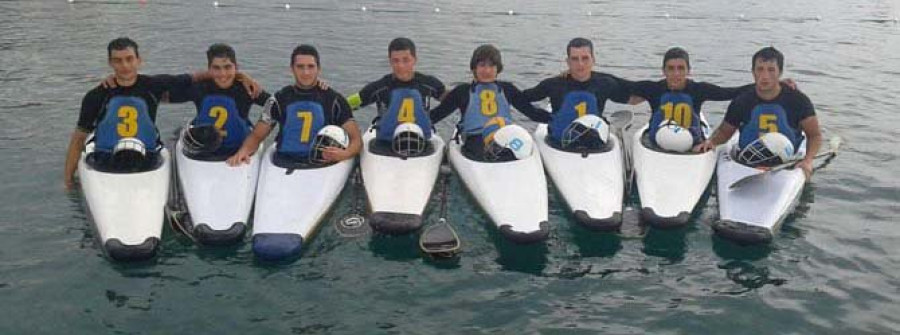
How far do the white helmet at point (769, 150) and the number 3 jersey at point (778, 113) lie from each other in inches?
5.2

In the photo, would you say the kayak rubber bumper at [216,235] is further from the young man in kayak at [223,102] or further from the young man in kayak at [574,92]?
the young man in kayak at [574,92]

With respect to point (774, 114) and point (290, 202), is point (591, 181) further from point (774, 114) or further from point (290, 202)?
point (290, 202)

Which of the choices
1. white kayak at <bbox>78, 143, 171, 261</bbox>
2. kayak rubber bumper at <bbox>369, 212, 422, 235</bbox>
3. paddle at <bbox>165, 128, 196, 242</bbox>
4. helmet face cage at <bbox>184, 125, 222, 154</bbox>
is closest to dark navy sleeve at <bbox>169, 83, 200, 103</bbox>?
helmet face cage at <bbox>184, 125, 222, 154</bbox>

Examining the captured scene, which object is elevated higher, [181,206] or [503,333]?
[181,206]

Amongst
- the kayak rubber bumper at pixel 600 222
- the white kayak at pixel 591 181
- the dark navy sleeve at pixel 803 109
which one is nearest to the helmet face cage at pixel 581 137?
the white kayak at pixel 591 181

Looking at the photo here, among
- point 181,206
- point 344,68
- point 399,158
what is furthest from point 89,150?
point 344,68

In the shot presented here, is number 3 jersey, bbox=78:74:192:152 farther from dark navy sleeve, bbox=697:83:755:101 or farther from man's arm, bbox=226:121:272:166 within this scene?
dark navy sleeve, bbox=697:83:755:101

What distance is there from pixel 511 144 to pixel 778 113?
3.28 meters

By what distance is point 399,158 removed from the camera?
346 inches

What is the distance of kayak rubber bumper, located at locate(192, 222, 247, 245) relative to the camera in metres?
7.31

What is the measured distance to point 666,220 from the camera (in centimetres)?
792

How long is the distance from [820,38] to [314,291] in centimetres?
2440

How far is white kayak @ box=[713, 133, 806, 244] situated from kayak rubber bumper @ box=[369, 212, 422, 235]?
10.6 ft

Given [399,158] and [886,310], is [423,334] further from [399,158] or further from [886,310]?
[886,310]
